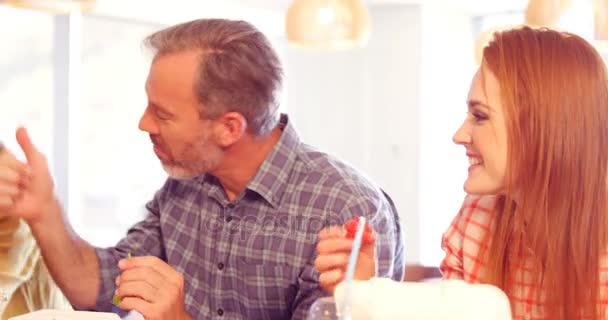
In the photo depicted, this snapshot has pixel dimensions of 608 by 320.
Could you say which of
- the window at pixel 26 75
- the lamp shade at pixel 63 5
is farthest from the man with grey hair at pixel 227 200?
the window at pixel 26 75

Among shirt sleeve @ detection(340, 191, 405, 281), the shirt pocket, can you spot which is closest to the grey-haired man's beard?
the shirt pocket

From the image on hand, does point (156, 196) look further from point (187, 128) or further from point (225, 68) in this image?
point (225, 68)

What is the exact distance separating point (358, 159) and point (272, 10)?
1109 mm

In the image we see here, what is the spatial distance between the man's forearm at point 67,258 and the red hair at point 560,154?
2.78 feet

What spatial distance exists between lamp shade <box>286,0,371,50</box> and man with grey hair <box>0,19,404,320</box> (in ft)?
1.99

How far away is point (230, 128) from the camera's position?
6.31 ft

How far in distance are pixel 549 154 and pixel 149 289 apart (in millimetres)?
674

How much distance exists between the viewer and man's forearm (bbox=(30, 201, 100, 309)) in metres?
1.72

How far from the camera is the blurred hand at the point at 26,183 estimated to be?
1636mm

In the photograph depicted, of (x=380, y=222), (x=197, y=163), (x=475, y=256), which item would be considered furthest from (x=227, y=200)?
(x=475, y=256)

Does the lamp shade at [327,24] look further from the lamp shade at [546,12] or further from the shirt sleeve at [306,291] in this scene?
the shirt sleeve at [306,291]

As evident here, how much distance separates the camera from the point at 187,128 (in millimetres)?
1906

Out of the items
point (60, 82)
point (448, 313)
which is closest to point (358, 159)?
point (60, 82)

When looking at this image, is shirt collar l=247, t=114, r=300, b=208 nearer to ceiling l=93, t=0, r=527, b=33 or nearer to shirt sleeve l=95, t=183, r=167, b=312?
shirt sleeve l=95, t=183, r=167, b=312
